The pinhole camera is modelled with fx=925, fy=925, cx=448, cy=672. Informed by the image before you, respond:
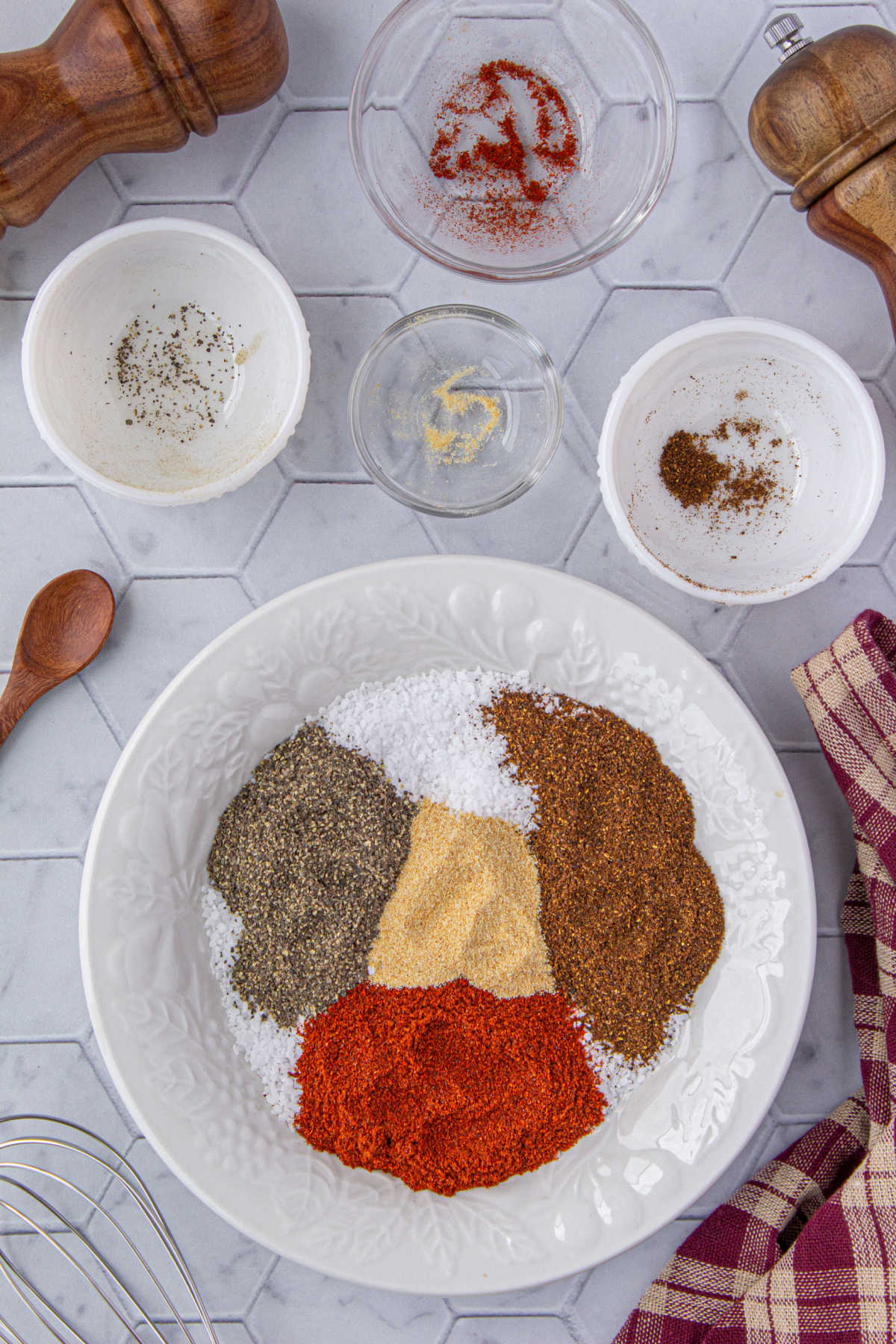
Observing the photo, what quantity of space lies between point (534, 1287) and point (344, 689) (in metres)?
0.56

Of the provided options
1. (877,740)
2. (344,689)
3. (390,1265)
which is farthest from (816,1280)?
(344,689)

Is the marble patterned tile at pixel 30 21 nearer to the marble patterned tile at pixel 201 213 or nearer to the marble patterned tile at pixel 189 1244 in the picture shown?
the marble patterned tile at pixel 201 213

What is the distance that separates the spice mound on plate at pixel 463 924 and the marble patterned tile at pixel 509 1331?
0.65ft

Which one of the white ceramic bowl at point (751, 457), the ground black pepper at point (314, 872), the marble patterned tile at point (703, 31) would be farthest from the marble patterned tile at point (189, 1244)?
the marble patterned tile at point (703, 31)

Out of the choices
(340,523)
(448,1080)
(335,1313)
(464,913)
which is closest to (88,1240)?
(335,1313)

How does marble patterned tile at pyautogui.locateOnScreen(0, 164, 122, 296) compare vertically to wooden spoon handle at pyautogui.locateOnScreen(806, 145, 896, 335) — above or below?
above

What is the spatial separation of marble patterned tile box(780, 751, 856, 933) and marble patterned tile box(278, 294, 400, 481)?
0.52 meters

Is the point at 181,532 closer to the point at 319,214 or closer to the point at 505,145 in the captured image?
the point at 319,214

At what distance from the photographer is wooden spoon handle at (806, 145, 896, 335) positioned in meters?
0.75

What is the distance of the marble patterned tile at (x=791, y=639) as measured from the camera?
0.89 meters

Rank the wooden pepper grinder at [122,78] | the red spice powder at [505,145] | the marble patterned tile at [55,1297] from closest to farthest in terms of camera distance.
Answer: the wooden pepper grinder at [122,78], the red spice powder at [505,145], the marble patterned tile at [55,1297]

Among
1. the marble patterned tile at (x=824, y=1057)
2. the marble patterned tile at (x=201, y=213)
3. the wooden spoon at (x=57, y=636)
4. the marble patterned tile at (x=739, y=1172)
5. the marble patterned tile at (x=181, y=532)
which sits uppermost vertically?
the marble patterned tile at (x=201, y=213)

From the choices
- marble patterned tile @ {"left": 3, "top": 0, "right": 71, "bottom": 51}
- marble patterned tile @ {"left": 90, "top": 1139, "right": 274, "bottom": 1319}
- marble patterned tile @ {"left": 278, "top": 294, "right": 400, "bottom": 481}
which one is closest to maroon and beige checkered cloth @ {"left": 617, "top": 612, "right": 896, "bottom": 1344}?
marble patterned tile @ {"left": 90, "top": 1139, "right": 274, "bottom": 1319}

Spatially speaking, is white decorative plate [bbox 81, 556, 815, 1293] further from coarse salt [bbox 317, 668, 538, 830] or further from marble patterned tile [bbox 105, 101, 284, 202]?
marble patterned tile [bbox 105, 101, 284, 202]
